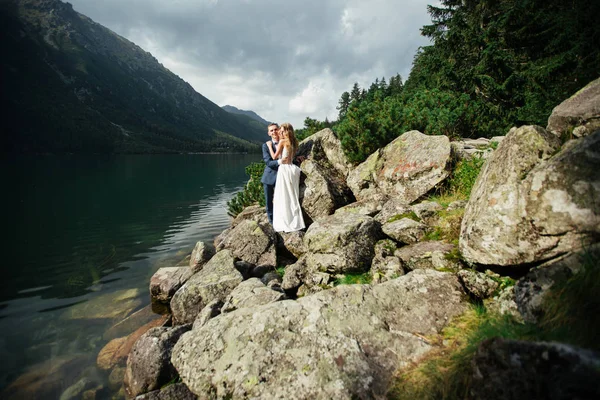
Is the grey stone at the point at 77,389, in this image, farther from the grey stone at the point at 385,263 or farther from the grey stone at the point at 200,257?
the grey stone at the point at 385,263

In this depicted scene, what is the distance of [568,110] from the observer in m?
4.80

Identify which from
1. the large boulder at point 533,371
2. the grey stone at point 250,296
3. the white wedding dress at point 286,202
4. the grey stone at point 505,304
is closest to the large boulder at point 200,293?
the grey stone at point 250,296

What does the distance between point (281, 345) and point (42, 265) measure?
16.6 m

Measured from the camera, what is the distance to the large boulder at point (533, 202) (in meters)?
3.15

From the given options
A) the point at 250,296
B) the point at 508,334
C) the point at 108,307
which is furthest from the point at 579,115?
the point at 108,307

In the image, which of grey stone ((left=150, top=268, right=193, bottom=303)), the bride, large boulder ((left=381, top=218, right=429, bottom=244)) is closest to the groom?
the bride

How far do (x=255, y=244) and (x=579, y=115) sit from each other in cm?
887

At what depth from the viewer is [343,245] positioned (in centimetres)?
649

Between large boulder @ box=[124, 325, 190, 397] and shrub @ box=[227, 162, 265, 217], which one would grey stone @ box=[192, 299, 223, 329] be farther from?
shrub @ box=[227, 162, 265, 217]

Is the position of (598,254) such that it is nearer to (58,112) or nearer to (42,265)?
(42,265)

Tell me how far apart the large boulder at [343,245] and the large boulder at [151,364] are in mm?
3764

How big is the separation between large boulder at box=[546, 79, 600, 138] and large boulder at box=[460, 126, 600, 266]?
1.49 ft

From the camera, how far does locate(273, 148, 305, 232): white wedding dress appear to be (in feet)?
31.6

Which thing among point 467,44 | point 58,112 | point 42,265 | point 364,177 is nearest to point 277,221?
point 364,177
